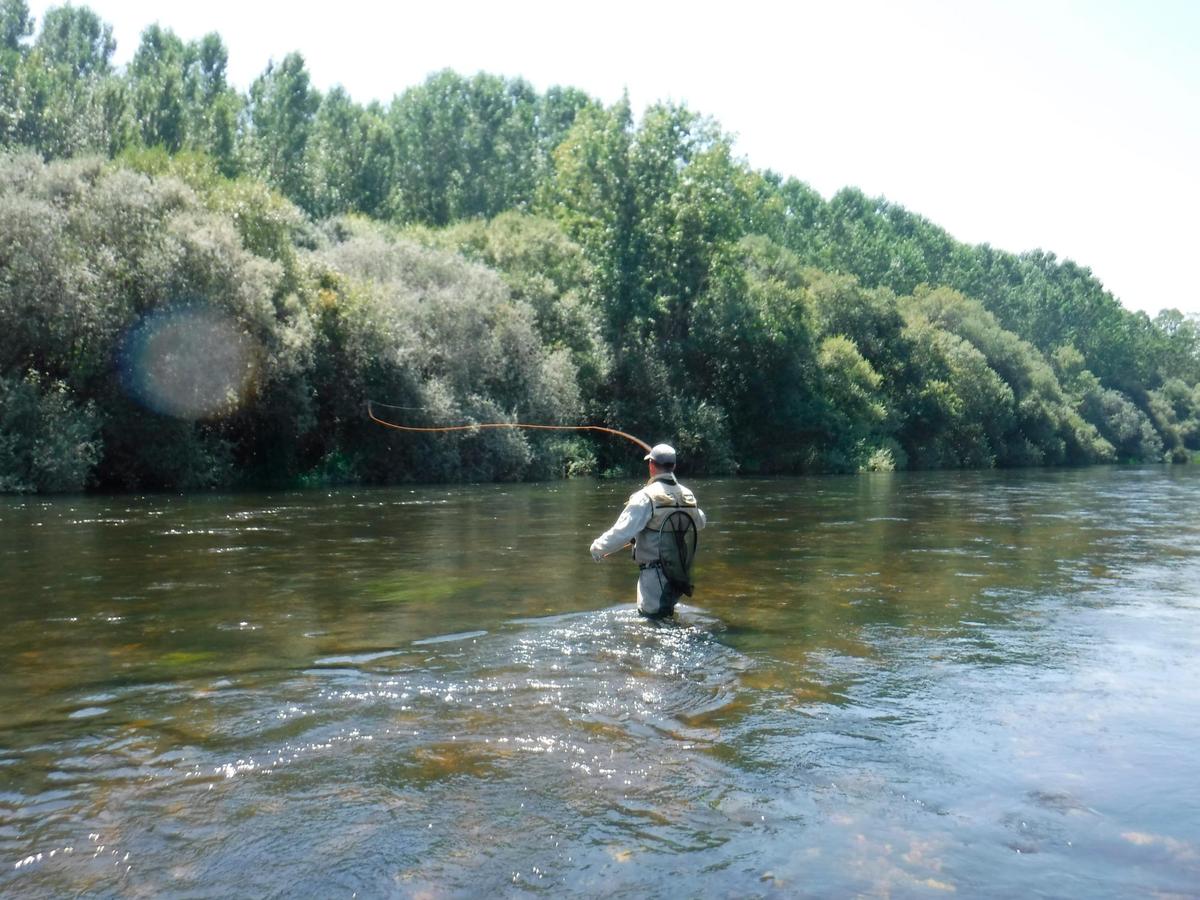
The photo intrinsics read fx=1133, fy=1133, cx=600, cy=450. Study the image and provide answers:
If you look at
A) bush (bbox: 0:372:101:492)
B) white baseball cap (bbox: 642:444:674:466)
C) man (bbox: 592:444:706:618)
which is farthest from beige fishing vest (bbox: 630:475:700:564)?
bush (bbox: 0:372:101:492)

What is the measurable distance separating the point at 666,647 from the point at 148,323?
26.4 meters

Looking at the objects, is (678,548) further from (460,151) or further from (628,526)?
(460,151)

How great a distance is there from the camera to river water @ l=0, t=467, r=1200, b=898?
552 centimetres

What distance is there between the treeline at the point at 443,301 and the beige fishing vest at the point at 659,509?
2428 centimetres

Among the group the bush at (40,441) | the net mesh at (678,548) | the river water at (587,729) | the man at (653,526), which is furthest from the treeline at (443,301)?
the net mesh at (678,548)

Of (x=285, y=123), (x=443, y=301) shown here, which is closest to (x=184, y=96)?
(x=285, y=123)

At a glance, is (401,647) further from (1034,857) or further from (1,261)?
(1,261)

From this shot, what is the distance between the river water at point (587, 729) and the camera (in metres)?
5.52

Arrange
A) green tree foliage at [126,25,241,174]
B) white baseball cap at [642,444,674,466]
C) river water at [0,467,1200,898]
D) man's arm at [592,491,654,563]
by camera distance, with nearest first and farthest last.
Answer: river water at [0,467,1200,898], man's arm at [592,491,654,563], white baseball cap at [642,444,674,466], green tree foliage at [126,25,241,174]

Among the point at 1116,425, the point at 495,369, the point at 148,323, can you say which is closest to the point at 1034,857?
the point at 148,323

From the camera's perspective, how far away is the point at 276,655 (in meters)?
10.2

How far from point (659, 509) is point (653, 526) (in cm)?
17

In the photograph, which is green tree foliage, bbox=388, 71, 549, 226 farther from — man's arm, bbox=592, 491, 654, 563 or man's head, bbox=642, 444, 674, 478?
man's arm, bbox=592, 491, 654, 563

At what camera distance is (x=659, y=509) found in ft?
35.7
